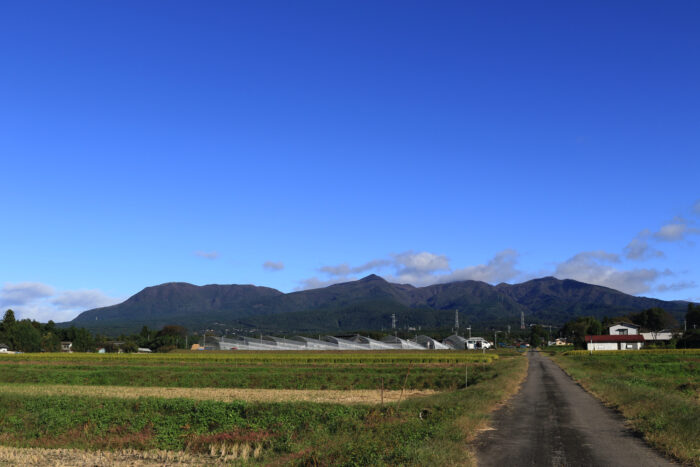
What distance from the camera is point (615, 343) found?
15450cm

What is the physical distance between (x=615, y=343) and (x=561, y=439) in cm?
14888

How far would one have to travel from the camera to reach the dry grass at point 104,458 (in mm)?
23000

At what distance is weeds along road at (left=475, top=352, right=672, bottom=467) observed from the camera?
56.3 ft

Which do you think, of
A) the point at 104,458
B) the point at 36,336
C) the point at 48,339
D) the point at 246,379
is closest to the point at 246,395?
the point at 246,379

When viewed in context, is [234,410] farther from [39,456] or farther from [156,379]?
[156,379]

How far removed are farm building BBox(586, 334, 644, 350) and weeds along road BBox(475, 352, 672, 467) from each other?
439ft

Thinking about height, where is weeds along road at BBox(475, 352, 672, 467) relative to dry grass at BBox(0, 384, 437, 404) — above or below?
above

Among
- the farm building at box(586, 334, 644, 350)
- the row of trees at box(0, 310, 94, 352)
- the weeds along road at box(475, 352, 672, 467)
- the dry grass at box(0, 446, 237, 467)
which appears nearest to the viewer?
the weeds along road at box(475, 352, 672, 467)

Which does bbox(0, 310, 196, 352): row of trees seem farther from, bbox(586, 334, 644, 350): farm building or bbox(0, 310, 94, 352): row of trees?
bbox(586, 334, 644, 350): farm building

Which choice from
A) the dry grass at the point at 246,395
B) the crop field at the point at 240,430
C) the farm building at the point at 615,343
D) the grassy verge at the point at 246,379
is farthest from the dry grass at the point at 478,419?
the farm building at the point at 615,343

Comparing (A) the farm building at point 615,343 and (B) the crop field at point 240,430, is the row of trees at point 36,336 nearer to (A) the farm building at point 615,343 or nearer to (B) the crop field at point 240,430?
(B) the crop field at point 240,430

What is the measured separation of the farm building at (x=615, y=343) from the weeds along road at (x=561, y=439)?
133874 mm

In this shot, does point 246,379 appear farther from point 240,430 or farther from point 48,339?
point 48,339

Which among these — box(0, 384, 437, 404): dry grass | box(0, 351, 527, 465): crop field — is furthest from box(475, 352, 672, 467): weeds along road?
box(0, 384, 437, 404): dry grass
